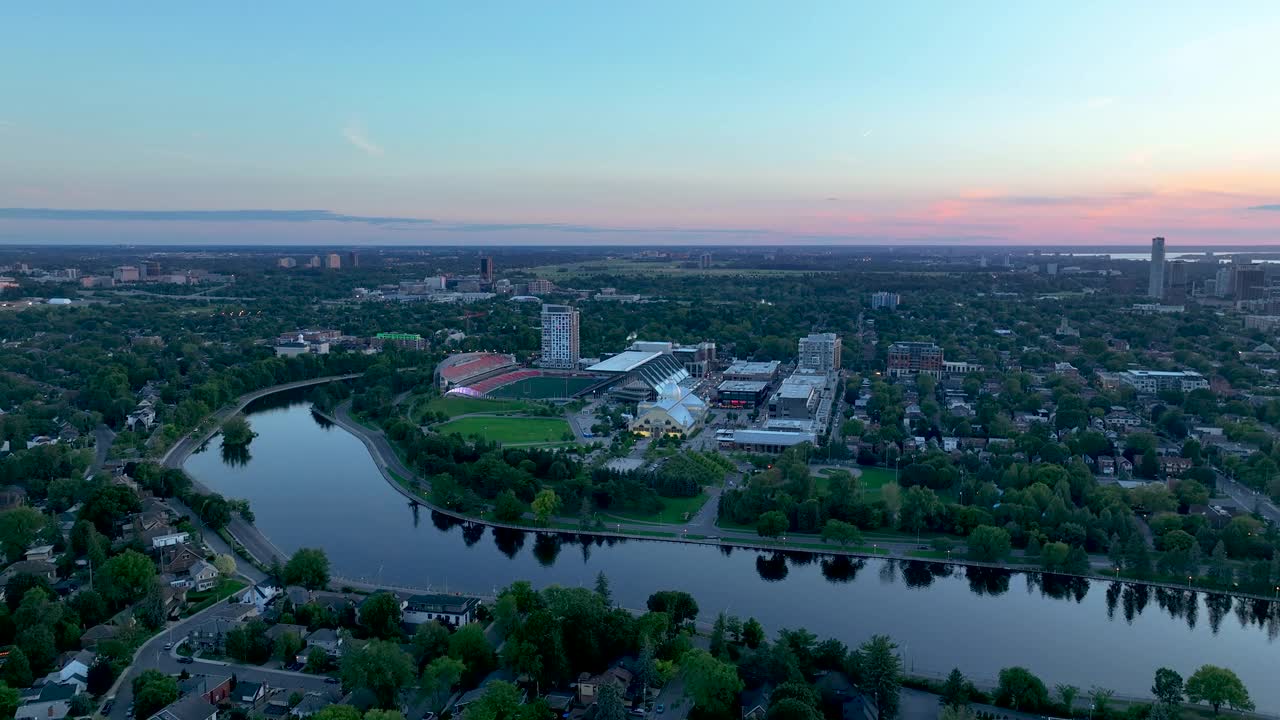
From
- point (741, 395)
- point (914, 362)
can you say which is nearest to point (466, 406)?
point (741, 395)

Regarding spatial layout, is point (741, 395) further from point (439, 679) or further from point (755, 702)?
point (439, 679)

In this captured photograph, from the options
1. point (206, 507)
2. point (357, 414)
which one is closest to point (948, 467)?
point (206, 507)

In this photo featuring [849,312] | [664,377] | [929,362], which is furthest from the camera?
[849,312]

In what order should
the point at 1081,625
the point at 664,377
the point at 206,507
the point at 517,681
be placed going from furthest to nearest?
the point at 664,377
the point at 206,507
the point at 1081,625
the point at 517,681

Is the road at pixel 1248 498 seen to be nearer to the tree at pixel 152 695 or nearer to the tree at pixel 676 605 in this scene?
the tree at pixel 676 605

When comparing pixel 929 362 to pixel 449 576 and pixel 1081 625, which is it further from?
pixel 449 576

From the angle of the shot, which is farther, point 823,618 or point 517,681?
point 823,618
